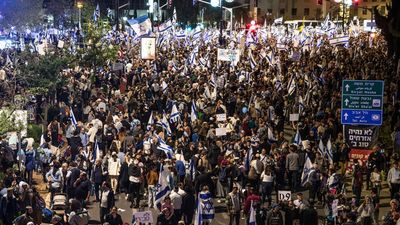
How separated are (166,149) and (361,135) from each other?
524cm

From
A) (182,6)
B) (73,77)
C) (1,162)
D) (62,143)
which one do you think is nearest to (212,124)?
(62,143)


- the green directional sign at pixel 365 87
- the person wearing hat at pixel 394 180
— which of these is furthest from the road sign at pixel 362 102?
the person wearing hat at pixel 394 180

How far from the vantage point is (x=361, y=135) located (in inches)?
860

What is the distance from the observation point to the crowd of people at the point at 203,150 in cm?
1820

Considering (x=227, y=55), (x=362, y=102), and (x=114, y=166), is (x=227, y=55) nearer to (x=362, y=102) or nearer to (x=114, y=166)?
(x=362, y=102)

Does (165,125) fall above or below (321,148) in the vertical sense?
above

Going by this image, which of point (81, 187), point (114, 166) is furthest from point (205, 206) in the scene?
point (114, 166)

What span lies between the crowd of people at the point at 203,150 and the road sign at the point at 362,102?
3.78ft

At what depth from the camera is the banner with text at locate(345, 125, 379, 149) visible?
2183cm

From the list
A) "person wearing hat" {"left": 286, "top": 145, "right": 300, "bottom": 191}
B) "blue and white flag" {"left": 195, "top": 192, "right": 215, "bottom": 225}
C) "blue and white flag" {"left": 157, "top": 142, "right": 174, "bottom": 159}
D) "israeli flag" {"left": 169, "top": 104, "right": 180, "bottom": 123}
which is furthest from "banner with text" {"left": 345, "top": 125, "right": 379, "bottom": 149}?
"israeli flag" {"left": 169, "top": 104, "right": 180, "bottom": 123}

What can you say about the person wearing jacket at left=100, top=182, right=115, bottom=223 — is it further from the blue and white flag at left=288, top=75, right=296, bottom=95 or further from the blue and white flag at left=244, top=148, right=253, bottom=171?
the blue and white flag at left=288, top=75, right=296, bottom=95

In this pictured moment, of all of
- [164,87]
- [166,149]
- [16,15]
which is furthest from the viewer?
[16,15]

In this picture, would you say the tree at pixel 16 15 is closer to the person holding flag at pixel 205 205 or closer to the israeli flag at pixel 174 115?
the israeli flag at pixel 174 115

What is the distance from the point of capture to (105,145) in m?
25.7
